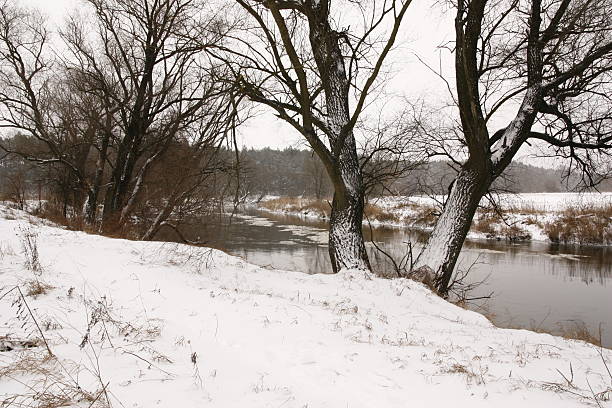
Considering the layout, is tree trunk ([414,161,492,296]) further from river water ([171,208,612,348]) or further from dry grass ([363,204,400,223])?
dry grass ([363,204,400,223])

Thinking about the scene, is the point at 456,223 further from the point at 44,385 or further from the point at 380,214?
the point at 380,214

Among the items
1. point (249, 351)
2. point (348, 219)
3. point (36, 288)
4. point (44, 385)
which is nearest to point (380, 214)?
point (348, 219)

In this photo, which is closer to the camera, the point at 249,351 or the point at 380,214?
the point at 249,351

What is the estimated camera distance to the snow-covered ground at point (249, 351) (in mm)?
2406

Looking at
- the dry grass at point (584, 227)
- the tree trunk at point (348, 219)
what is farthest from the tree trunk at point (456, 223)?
the dry grass at point (584, 227)

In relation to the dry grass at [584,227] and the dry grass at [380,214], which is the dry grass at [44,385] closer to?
the dry grass at [584,227]

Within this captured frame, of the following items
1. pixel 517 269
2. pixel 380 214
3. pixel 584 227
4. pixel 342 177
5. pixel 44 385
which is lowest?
pixel 517 269

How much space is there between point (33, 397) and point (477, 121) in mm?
7390

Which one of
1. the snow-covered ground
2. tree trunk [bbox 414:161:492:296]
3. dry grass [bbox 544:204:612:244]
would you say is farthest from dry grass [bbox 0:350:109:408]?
dry grass [bbox 544:204:612:244]

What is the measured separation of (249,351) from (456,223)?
5554 mm

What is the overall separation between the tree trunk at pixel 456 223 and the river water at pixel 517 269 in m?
1.81

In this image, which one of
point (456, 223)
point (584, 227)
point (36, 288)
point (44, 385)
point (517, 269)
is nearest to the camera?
point (44, 385)

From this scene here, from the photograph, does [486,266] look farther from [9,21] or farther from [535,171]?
[535,171]

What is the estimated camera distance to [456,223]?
7.38 meters
